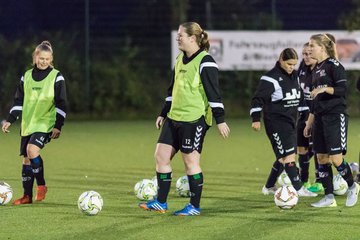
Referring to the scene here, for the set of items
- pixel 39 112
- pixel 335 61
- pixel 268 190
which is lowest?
pixel 268 190

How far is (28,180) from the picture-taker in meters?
10.2

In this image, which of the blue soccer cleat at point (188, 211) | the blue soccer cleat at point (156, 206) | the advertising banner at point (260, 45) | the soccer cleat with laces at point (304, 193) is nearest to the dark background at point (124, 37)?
the advertising banner at point (260, 45)

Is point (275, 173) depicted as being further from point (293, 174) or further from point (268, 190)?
point (293, 174)

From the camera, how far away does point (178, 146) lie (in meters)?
9.16

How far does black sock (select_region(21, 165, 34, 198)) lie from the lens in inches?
395

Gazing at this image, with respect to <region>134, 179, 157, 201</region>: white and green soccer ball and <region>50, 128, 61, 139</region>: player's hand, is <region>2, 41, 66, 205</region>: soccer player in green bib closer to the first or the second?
<region>50, 128, 61, 139</region>: player's hand

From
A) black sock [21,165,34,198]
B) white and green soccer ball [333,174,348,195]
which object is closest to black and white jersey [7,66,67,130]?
black sock [21,165,34,198]

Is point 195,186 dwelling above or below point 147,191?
above

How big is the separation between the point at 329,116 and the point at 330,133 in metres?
0.17

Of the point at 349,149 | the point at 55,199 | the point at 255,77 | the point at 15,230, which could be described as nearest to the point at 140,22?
the point at 255,77

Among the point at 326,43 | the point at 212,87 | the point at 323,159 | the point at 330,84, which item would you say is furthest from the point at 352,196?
the point at 212,87

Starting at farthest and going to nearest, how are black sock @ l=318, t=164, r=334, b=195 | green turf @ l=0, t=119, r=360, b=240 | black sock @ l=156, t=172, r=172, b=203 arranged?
black sock @ l=318, t=164, r=334, b=195, black sock @ l=156, t=172, r=172, b=203, green turf @ l=0, t=119, r=360, b=240

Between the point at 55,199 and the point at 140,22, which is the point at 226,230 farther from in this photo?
the point at 140,22

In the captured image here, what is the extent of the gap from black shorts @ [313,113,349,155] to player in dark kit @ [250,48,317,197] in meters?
0.45
